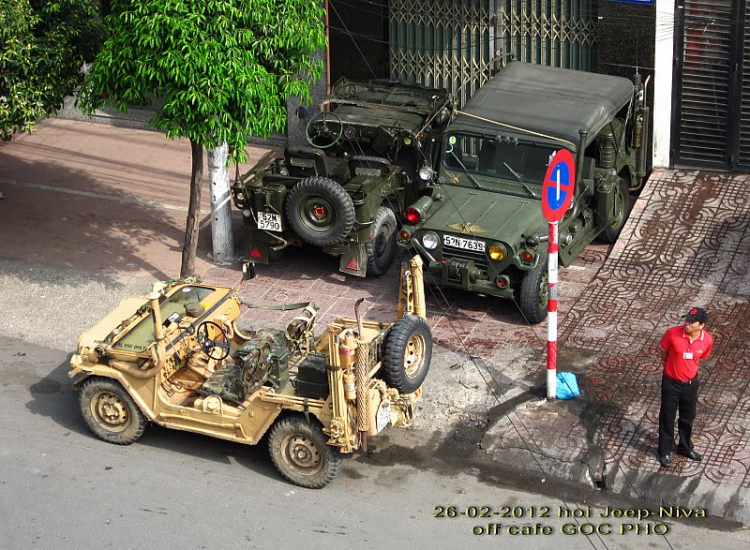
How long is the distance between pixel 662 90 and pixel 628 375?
5414 mm

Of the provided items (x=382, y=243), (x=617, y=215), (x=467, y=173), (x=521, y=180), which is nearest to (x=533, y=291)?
(x=521, y=180)

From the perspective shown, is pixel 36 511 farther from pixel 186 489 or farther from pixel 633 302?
pixel 633 302

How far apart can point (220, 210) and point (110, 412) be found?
4.33m

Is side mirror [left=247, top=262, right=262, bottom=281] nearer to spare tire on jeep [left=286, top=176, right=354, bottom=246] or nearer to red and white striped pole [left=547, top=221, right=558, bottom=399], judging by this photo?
spare tire on jeep [left=286, top=176, right=354, bottom=246]

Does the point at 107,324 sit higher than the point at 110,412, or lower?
higher

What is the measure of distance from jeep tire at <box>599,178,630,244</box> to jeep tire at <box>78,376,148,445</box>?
637 cm

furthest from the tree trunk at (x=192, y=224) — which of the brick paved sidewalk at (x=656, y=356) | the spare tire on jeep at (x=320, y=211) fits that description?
the brick paved sidewalk at (x=656, y=356)

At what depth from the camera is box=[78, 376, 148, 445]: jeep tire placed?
11133 millimetres

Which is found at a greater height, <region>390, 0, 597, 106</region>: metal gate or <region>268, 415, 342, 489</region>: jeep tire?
<region>390, 0, 597, 106</region>: metal gate

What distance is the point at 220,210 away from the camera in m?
15.0

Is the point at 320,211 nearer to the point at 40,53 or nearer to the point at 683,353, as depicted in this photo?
the point at 40,53

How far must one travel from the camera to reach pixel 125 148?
1911 cm

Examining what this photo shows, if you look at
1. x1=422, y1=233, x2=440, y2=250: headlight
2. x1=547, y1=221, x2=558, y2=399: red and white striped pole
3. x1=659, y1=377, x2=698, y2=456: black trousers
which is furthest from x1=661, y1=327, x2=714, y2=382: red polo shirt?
x1=422, y1=233, x2=440, y2=250: headlight

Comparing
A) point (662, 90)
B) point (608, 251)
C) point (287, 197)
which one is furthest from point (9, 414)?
point (662, 90)
